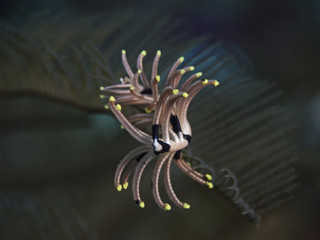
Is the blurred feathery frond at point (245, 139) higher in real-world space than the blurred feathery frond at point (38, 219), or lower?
lower

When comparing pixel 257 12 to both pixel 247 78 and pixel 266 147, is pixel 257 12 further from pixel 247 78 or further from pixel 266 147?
pixel 266 147

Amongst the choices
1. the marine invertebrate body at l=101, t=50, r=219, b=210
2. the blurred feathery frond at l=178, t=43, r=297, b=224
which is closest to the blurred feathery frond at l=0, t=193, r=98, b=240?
the marine invertebrate body at l=101, t=50, r=219, b=210

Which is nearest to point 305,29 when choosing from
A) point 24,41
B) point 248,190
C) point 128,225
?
point 248,190

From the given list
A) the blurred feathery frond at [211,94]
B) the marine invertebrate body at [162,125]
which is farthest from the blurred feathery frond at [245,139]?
the marine invertebrate body at [162,125]

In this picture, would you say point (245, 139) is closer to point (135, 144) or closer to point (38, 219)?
point (135, 144)

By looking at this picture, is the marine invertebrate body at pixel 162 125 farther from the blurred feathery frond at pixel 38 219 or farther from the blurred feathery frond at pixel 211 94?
the blurred feathery frond at pixel 38 219

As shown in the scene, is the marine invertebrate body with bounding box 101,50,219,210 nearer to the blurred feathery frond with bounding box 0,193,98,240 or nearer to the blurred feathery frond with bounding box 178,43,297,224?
the blurred feathery frond with bounding box 178,43,297,224
